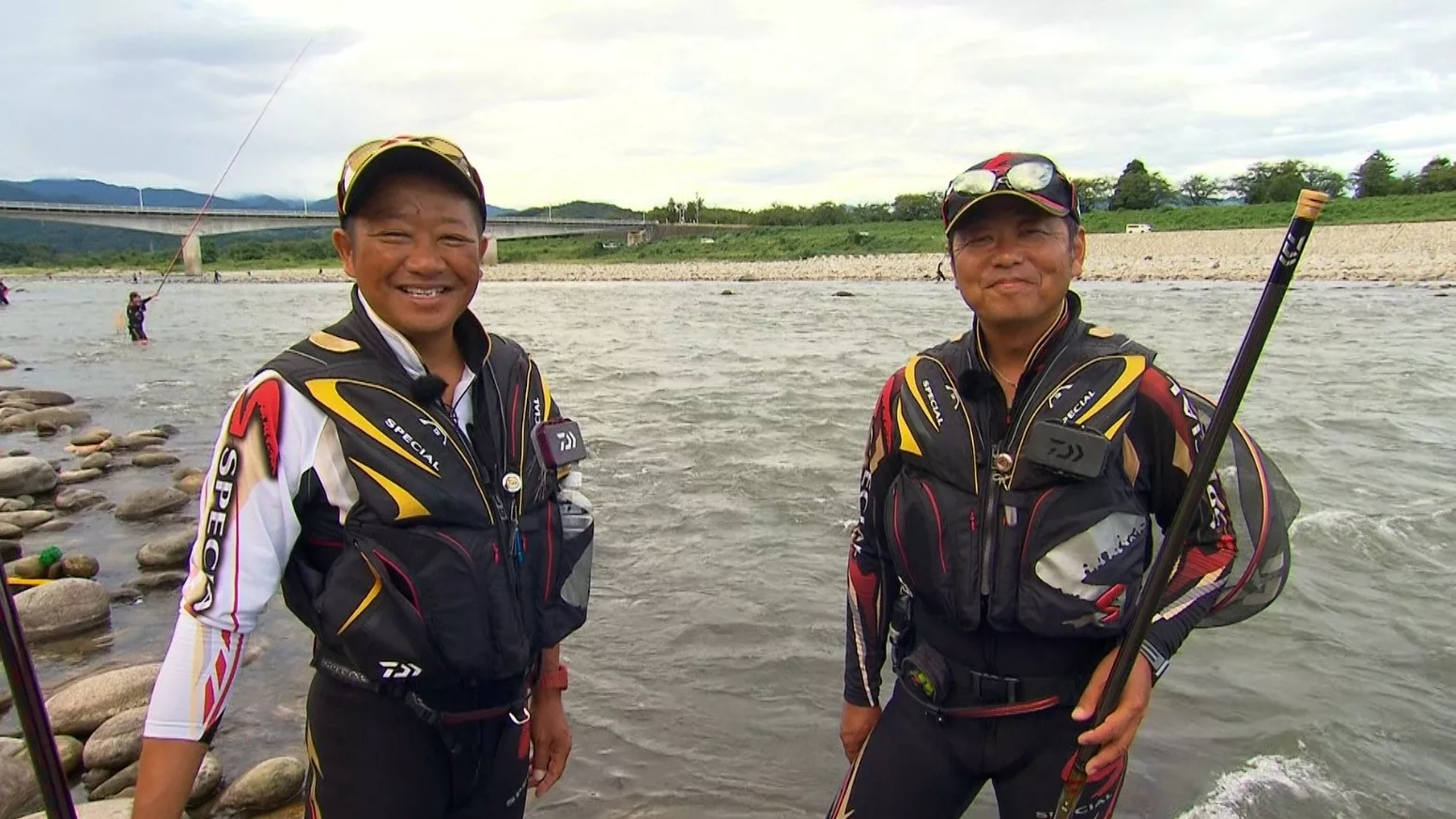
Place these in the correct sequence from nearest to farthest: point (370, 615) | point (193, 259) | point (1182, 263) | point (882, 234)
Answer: point (370, 615), point (1182, 263), point (882, 234), point (193, 259)

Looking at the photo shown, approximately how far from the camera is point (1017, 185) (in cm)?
259

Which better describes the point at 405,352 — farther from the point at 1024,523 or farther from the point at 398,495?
the point at 1024,523

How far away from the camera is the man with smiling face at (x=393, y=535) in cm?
213

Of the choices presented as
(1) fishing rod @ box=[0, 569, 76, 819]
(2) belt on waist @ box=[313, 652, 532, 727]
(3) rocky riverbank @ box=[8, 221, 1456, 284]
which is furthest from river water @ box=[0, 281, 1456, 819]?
(3) rocky riverbank @ box=[8, 221, 1456, 284]

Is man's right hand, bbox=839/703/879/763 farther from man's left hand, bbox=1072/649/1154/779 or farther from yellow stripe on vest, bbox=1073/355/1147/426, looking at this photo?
yellow stripe on vest, bbox=1073/355/1147/426

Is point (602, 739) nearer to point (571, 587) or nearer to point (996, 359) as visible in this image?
point (571, 587)

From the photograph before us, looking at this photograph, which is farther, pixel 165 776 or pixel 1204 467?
pixel 1204 467

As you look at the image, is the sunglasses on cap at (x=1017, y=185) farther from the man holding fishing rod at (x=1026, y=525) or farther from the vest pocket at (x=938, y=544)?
the vest pocket at (x=938, y=544)

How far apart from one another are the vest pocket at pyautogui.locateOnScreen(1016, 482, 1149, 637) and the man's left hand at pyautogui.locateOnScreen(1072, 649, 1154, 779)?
138 mm

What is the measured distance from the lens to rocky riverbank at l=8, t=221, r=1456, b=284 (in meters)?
37.6

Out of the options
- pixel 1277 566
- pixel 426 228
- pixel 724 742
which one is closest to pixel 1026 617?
pixel 1277 566

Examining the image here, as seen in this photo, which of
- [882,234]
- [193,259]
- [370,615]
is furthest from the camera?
[193,259]

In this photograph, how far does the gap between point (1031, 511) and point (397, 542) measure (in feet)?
5.79

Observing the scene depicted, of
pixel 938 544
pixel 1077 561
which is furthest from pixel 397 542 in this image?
pixel 1077 561
